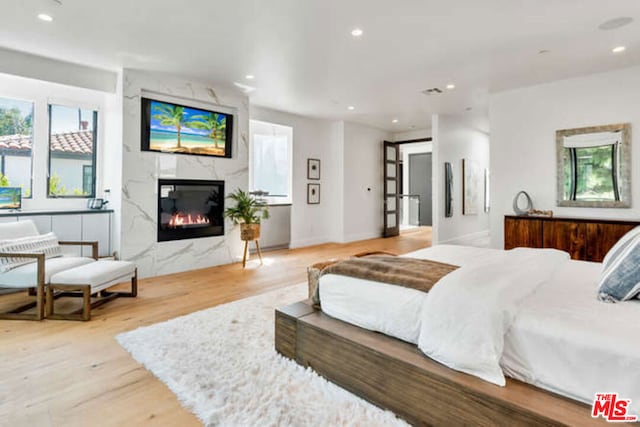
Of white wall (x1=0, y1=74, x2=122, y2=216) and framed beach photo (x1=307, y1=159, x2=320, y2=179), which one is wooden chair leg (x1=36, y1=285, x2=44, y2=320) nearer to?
white wall (x1=0, y1=74, x2=122, y2=216)

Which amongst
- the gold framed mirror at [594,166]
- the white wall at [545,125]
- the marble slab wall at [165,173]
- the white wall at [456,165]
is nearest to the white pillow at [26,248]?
the marble slab wall at [165,173]

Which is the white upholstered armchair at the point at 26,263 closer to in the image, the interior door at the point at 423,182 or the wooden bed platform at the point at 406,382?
the wooden bed platform at the point at 406,382

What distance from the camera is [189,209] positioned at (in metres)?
4.89

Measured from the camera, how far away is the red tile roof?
4152mm

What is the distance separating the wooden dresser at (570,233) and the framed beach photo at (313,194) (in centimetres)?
380

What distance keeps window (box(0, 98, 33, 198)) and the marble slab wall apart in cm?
126

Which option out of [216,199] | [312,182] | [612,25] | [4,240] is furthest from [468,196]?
[4,240]

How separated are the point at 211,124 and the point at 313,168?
107 inches

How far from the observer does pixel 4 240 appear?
3.10 meters

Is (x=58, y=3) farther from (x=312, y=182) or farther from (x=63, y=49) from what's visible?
(x=312, y=182)

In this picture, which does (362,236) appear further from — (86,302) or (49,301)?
(49,301)

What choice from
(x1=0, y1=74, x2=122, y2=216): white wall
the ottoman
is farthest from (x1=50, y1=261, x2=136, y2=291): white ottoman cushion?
(x1=0, y1=74, x2=122, y2=216): white wall

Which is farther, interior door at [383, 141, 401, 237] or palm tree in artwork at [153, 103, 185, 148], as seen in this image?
interior door at [383, 141, 401, 237]

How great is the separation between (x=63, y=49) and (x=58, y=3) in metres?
1.14
